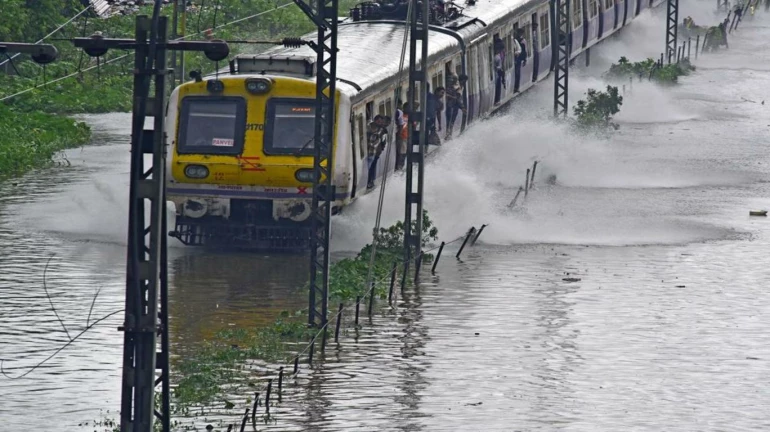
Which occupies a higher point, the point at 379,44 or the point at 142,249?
the point at 142,249

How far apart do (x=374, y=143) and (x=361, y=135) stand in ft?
2.66

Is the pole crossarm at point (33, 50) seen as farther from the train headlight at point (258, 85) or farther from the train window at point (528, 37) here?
the train window at point (528, 37)

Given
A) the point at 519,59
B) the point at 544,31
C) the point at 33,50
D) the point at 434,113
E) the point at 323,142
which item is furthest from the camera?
the point at 544,31

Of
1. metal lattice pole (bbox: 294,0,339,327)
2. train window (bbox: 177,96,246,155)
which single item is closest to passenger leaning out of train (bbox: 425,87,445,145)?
train window (bbox: 177,96,246,155)

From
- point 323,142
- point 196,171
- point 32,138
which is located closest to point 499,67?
point 32,138

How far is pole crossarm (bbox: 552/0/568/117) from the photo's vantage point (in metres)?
41.8

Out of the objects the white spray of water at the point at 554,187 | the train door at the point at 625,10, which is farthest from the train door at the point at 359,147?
the train door at the point at 625,10

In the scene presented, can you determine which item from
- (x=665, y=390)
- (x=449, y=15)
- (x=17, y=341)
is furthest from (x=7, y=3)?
(x=665, y=390)

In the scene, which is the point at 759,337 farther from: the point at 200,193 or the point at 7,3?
the point at 7,3

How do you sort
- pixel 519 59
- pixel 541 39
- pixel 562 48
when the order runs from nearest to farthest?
pixel 519 59 → pixel 541 39 → pixel 562 48

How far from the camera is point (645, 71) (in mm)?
58344

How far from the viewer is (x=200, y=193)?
87.9ft

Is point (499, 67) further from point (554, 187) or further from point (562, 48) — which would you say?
point (562, 48)

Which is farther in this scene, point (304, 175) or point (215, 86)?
point (215, 86)
